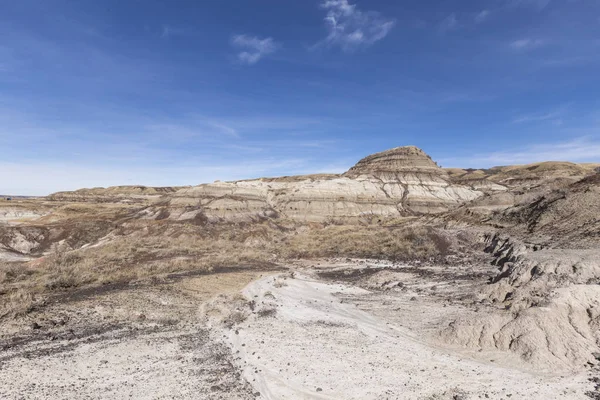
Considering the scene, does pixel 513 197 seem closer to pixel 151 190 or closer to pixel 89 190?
pixel 151 190

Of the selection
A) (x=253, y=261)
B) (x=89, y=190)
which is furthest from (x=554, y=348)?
(x=89, y=190)

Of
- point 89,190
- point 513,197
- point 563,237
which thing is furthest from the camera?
point 89,190

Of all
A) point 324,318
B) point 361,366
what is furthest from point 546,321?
point 324,318

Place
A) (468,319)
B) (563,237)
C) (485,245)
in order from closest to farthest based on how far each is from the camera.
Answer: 1. (468,319)
2. (563,237)
3. (485,245)

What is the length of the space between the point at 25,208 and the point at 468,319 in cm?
9192

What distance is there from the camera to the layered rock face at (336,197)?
61656 millimetres

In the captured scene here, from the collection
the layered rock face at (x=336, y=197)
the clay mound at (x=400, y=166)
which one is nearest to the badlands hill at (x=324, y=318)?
the layered rock face at (x=336, y=197)

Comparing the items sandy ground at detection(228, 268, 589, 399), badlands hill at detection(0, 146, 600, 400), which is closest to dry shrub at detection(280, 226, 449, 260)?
badlands hill at detection(0, 146, 600, 400)

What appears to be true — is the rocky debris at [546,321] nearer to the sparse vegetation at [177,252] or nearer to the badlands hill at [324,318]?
the badlands hill at [324,318]

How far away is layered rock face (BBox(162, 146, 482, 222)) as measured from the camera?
61.7m

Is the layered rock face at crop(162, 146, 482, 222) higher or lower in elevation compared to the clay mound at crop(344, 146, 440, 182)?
lower

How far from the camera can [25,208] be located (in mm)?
77000

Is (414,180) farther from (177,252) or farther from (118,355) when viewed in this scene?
(118,355)

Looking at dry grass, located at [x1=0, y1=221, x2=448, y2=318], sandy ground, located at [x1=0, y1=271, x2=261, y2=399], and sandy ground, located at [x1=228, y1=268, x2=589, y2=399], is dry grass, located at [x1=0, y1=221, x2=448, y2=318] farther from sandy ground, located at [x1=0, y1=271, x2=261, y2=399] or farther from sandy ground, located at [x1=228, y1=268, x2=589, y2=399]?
sandy ground, located at [x1=228, y1=268, x2=589, y2=399]
